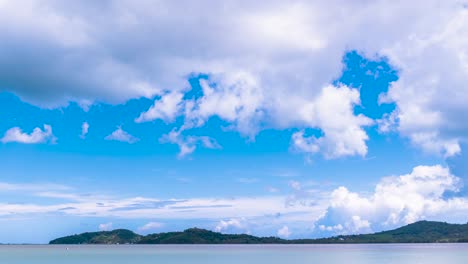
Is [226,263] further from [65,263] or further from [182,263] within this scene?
[65,263]

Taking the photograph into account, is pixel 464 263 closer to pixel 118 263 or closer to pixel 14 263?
pixel 118 263

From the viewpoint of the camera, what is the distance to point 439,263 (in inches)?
5364

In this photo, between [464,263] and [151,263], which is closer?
[464,263]

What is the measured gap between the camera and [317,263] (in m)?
142

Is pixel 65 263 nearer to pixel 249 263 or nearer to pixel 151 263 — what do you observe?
pixel 151 263

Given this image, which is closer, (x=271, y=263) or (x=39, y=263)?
(x=271, y=263)

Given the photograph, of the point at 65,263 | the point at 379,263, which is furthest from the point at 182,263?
the point at 379,263

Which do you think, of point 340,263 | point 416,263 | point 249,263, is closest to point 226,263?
point 249,263

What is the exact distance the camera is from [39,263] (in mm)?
149875

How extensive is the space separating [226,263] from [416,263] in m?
56.3

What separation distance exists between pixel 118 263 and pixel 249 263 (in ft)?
139

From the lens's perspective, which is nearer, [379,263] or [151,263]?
[379,263]

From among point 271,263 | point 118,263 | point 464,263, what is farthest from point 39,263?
point 464,263

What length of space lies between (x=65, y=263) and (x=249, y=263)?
195 ft
